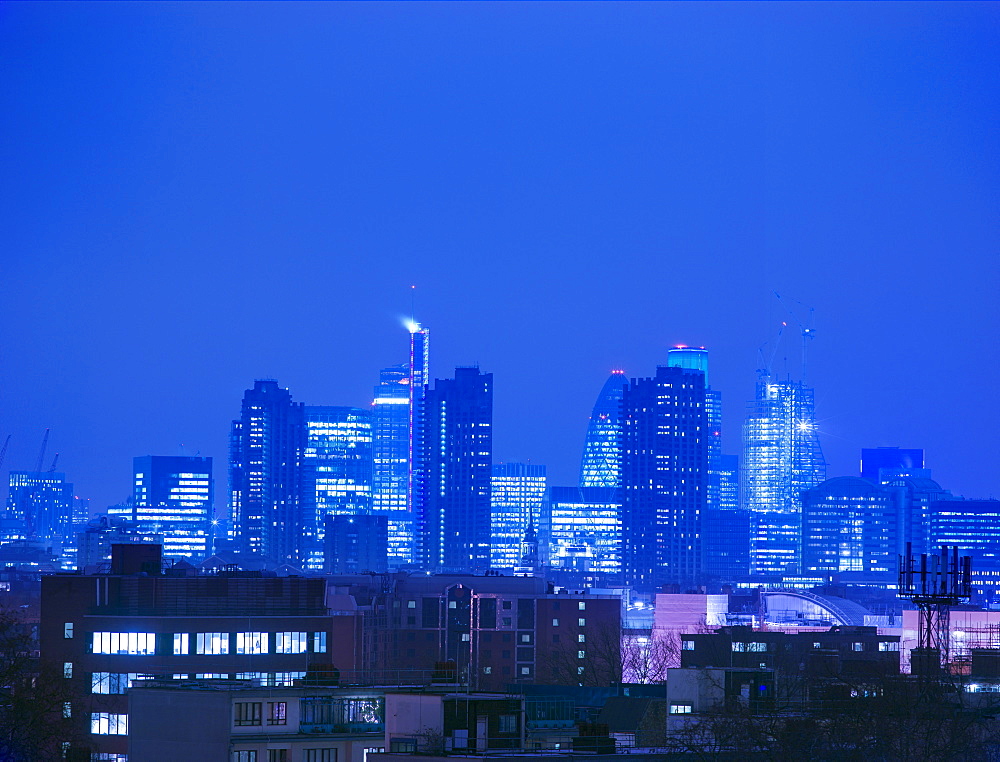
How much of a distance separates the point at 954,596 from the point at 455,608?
68275 millimetres

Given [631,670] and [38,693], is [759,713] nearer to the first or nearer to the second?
[38,693]

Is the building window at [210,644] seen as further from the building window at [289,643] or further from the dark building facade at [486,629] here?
the dark building facade at [486,629]

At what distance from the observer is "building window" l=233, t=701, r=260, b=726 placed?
41.2 meters

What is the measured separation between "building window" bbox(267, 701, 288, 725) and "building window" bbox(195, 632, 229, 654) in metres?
27.8

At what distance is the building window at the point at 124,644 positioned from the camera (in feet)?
225

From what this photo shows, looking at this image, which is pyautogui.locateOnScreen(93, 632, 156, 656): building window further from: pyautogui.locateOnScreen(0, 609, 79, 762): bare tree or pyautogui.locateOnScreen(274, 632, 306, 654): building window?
pyautogui.locateOnScreen(0, 609, 79, 762): bare tree

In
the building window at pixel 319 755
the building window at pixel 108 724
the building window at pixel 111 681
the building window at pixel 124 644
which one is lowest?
the building window at pixel 108 724

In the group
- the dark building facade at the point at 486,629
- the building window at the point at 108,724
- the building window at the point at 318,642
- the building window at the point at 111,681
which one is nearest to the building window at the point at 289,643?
the building window at the point at 318,642

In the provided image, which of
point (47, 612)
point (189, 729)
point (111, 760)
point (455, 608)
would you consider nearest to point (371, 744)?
point (189, 729)

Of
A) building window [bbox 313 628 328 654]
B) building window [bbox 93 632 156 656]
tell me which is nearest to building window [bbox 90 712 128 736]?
building window [bbox 93 632 156 656]

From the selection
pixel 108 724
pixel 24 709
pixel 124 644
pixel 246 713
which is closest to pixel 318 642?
pixel 124 644

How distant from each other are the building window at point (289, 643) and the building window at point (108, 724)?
312 inches

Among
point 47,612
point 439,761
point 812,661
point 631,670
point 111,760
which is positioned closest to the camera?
point 439,761

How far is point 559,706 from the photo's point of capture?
51.8 metres
